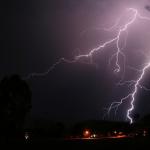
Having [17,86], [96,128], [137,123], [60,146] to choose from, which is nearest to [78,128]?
[96,128]

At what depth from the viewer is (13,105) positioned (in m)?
33.6

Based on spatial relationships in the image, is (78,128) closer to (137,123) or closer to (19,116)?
(137,123)

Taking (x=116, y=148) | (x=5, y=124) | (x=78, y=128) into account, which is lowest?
(x=116, y=148)

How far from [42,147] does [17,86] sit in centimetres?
1554

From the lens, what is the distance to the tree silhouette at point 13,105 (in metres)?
32.0

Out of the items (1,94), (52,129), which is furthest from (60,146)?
(52,129)

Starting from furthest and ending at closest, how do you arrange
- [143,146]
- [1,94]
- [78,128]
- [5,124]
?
[78,128]
[1,94]
[5,124]
[143,146]

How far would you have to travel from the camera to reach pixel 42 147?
20266 millimetres

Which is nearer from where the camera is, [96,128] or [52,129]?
[52,129]

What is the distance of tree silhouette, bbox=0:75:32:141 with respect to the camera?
32000 millimetres

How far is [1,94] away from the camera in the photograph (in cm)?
3425

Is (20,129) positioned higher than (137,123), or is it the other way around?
(137,123)

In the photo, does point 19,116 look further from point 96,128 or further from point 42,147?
point 96,128

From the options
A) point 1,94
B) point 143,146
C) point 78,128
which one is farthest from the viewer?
point 78,128
